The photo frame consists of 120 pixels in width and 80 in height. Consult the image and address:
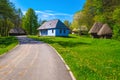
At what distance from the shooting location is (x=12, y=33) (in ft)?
338

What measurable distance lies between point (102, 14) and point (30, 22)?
50119 mm

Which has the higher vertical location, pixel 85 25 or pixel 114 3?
pixel 114 3

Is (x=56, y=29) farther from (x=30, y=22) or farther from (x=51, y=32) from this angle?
(x=30, y=22)

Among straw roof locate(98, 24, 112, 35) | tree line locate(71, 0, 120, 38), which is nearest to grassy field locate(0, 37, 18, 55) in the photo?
tree line locate(71, 0, 120, 38)

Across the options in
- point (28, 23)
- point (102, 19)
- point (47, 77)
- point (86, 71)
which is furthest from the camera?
point (28, 23)

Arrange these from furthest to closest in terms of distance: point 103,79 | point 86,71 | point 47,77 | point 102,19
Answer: point 102,19
point 86,71
point 47,77
point 103,79

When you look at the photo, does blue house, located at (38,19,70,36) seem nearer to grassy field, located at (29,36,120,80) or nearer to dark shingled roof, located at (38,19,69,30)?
dark shingled roof, located at (38,19,69,30)

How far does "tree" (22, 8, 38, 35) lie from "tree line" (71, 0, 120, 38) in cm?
2446

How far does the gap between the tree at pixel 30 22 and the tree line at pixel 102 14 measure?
24.5 meters

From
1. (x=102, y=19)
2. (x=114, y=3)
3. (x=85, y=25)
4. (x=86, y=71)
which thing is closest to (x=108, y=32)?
(x=102, y=19)

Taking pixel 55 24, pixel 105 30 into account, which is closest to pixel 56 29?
pixel 55 24

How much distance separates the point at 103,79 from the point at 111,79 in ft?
1.55

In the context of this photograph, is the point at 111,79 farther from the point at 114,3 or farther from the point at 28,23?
the point at 28,23

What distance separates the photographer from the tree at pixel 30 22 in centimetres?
12081
